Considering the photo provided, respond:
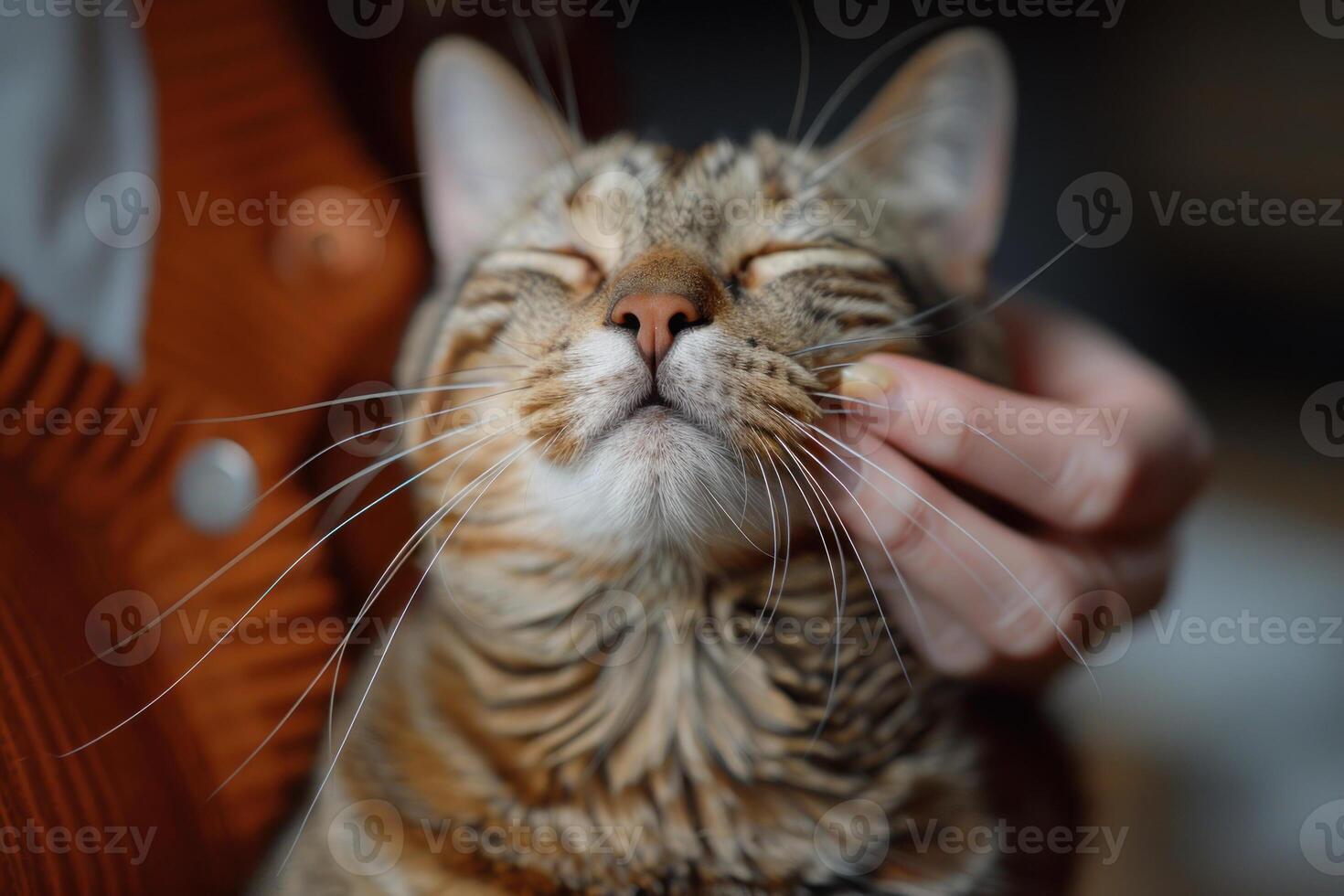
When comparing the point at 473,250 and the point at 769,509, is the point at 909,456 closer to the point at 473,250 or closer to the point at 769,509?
the point at 769,509

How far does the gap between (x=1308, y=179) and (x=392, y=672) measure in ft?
2.51

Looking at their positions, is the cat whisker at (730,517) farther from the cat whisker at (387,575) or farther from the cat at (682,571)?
the cat whisker at (387,575)

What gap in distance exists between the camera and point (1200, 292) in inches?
24.7

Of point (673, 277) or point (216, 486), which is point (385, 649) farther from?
point (673, 277)

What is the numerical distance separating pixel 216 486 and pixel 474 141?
33 cm

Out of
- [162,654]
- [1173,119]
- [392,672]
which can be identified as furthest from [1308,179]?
[162,654]

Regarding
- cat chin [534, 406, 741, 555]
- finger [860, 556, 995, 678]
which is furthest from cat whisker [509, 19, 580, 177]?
finger [860, 556, 995, 678]

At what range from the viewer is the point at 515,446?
55 cm

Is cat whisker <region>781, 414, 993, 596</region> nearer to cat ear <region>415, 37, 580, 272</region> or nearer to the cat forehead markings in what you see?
the cat forehead markings

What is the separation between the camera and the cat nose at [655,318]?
50 centimetres

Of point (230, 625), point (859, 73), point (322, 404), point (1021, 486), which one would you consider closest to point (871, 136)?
point (859, 73)

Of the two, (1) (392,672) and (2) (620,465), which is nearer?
(2) (620,465)

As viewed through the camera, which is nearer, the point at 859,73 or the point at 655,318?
the point at 655,318

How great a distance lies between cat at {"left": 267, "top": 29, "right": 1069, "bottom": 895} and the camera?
53cm
